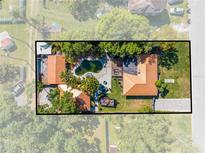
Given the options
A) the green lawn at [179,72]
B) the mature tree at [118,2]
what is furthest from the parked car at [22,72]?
the green lawn at [179,72]

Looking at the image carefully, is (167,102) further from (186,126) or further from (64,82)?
(64,82)

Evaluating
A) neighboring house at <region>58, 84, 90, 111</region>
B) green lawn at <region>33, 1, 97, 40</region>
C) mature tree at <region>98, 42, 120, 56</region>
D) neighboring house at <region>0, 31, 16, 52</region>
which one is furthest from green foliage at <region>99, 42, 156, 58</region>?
neighboring house at <region>0, 31, 16, 52</region>

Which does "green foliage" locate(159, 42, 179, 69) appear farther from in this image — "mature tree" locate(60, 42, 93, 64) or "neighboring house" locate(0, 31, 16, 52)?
"neighboring house" locate(0, 31, 16, 52)

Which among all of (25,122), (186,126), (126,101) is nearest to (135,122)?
(126,101)

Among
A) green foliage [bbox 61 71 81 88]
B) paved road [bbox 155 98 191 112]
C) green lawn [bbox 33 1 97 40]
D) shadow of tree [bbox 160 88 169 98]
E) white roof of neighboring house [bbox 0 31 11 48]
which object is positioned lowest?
paved road [bbox 155 98 191 112]

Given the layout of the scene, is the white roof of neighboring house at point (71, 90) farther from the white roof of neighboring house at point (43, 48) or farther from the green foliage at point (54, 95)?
the white roof of neighboring house at point (43, 48)
